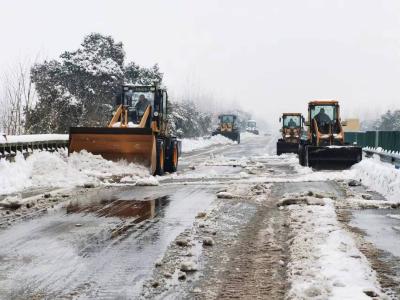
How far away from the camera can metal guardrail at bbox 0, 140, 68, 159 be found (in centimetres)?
1398

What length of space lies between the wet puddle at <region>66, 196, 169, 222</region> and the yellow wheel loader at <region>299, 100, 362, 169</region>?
35.2ft

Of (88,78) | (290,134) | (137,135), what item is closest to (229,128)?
(290,134)

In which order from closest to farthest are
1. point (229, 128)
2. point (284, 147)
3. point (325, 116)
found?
point (325, 116) → point (284, 147) → point (229, 128)

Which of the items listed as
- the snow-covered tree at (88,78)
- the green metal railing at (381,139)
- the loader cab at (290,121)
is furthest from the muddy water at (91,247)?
the loader cab at (290,121)

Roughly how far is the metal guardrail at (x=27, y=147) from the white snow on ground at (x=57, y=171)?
217 mm

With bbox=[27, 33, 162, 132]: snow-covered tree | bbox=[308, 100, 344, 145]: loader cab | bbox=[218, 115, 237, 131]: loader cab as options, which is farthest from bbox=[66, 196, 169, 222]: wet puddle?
bbox=[218, 115, 237, 131]: loader cab

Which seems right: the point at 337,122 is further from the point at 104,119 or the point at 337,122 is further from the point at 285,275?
the point at 285,275

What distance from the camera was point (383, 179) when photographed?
40.4 ft

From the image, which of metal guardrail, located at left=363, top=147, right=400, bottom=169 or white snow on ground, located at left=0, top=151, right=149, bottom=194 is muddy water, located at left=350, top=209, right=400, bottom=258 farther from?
white snow on ground, located at left=0, top=151, right=149, bottom=194

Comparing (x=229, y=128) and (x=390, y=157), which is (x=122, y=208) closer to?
(x=390, y=157)

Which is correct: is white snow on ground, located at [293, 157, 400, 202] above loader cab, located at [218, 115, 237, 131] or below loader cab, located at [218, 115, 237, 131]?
below

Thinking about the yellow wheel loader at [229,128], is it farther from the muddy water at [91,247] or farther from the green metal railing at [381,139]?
the muddy water at [91,247]

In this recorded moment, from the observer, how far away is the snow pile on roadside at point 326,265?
4.37 meters

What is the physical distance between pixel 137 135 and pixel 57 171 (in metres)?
2.72
